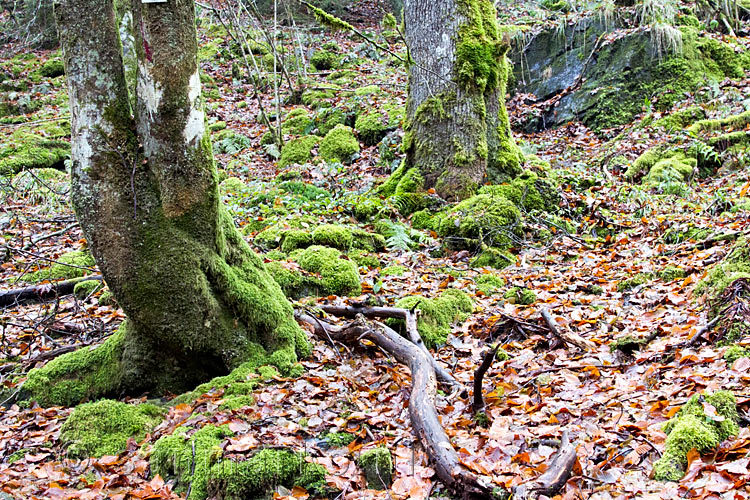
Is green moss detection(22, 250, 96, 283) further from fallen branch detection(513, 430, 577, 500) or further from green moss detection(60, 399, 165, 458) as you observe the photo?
fallen branch detection(513, 430, 577, 500)

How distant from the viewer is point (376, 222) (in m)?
8.23

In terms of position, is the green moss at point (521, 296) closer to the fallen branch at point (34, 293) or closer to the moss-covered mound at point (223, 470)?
the moss-covered mound at point (223, 470)

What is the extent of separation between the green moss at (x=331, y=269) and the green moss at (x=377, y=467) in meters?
2.88

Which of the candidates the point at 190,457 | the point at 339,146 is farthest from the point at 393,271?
the point at 339,146

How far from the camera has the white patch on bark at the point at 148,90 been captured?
376 centimetres

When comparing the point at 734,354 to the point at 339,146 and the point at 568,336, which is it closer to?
the point at 568,336

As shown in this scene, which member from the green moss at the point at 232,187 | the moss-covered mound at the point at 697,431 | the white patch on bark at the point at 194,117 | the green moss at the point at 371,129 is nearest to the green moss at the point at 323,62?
the green moss at the point at 371,129

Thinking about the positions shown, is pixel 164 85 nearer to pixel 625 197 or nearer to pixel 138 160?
pixel 138 160

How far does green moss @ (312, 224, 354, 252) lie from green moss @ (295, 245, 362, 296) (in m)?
0.51

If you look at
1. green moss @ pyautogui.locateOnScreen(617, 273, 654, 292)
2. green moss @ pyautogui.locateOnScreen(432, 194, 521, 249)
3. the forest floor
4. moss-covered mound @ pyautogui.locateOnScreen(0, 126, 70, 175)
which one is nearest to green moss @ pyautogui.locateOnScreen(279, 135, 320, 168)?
the forest floor

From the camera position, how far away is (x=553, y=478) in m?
2.87

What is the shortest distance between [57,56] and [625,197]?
1758 centimetres

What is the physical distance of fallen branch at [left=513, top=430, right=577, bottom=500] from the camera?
2.82 meters

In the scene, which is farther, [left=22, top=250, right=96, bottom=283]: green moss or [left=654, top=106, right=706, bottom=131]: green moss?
[left=654, top=106, right=706, bottom=131]: green moss
